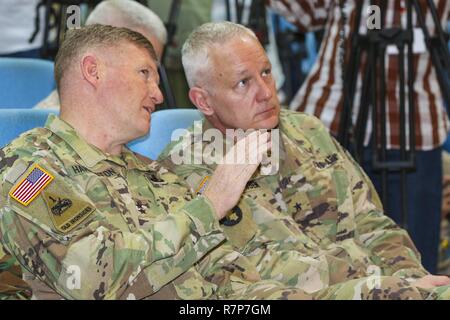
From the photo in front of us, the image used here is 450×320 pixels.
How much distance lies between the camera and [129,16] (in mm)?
3102

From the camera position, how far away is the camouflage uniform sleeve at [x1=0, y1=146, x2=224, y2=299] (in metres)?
1.72

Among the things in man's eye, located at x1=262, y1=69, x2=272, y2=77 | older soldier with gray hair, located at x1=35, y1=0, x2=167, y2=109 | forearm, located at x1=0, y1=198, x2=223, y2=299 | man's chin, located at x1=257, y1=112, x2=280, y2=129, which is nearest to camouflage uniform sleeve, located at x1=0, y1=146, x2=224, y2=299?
forearm, located at x1=0, y1=198, x2=223, y2=299

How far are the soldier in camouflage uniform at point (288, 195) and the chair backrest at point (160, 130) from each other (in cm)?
9

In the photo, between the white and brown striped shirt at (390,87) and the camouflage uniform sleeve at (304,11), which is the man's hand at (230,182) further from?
the camouflage uniform sleeve at (304,11)

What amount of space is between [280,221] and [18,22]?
5.93ft

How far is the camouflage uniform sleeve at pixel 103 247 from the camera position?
5.66 feet

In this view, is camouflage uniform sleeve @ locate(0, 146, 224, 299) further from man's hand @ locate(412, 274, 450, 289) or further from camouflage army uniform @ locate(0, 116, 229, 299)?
man's hand @ locate(412, 274, 450, 289)

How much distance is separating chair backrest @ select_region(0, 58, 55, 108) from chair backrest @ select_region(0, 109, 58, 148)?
690 mm

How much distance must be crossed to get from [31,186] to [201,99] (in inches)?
29.2

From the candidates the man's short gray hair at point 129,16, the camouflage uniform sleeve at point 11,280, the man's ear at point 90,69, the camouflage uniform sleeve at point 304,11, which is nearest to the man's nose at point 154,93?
the man's ear at point 90,69

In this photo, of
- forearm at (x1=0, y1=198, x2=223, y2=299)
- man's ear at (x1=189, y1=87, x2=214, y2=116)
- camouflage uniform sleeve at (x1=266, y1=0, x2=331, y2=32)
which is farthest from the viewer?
camouflage uniform sleeve at (x1=266, y1=0, x2=331, y2=32)
